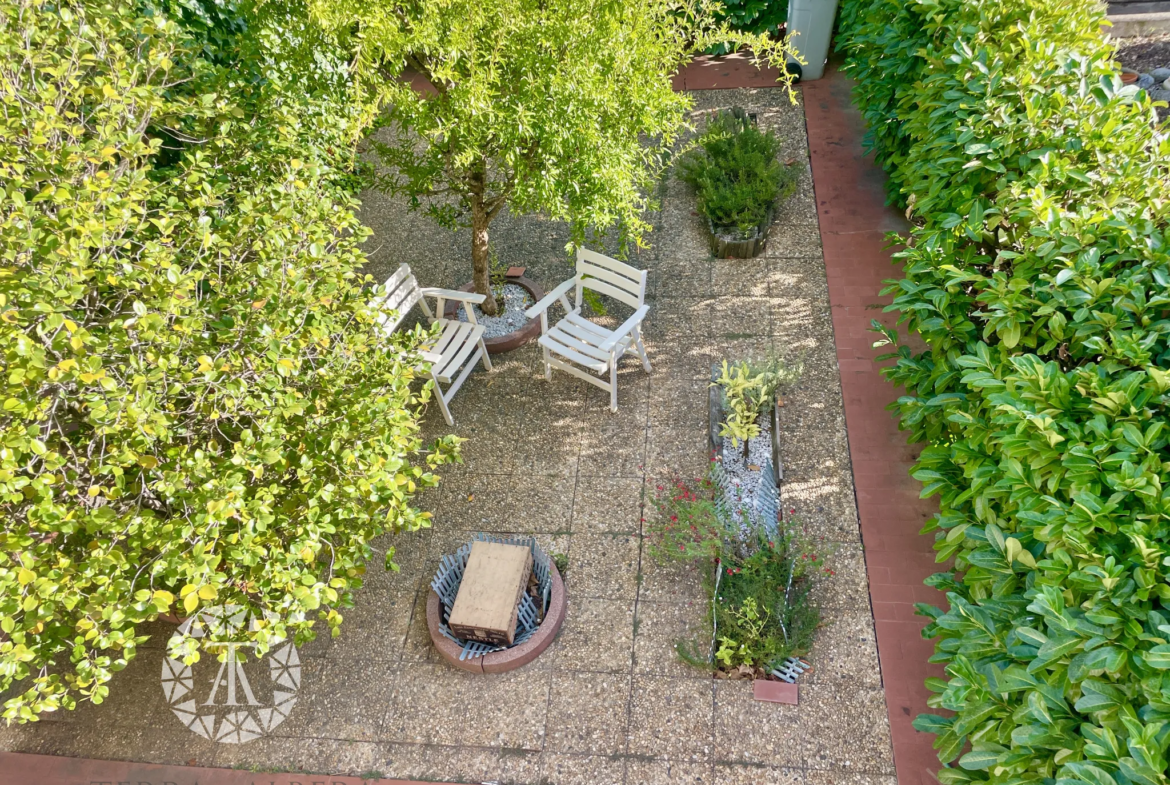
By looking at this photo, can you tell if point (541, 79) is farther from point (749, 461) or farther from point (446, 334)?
point (749, 461)

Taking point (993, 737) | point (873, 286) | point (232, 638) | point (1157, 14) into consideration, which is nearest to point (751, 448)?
point (873, 286)

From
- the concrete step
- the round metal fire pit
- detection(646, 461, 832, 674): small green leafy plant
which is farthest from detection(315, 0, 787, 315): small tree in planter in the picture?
the concrete step

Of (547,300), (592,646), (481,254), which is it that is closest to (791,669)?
(592,646)

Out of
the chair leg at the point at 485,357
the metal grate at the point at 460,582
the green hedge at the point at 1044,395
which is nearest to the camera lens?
the green hedge at the point at 1044,395

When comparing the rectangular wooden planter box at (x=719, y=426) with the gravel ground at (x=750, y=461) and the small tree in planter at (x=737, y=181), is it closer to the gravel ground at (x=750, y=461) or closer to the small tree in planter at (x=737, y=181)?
the gravel ground at (x=750, y=461)

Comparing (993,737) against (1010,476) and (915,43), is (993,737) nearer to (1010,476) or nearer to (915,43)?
(1010,476)

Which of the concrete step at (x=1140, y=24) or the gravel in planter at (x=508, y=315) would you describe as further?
the concrete step at (x=1140, y=24)

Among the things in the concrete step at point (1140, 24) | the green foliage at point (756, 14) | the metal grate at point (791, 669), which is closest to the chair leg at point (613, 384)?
the metal grate at point (791, 669)
